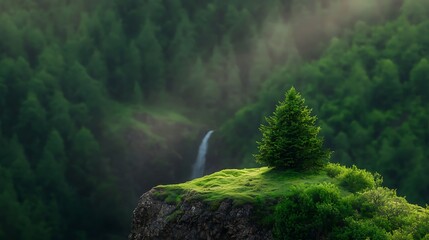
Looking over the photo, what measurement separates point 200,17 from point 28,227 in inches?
2368

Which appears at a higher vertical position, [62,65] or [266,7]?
[266,7]

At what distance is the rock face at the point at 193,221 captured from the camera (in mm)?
34897

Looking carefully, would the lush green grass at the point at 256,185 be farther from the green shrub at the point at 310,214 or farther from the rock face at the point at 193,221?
the green shrub at the point at 310,214

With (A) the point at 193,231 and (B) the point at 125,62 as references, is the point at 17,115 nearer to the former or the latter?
(B) the point at 125,62

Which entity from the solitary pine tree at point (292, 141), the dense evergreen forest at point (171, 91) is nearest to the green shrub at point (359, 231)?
the solitary pine tree at point (292, 141)

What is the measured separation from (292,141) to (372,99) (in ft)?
192

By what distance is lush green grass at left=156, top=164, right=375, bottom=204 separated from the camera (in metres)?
35.8

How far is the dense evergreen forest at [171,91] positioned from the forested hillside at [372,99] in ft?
0.67

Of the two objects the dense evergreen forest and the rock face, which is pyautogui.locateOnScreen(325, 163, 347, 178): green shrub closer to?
the rock face

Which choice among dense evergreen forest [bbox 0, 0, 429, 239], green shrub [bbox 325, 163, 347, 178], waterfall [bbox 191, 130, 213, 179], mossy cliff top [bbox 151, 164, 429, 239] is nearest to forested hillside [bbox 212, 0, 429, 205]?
dense evergreen forest [bbox 0, 0, 429, 239]

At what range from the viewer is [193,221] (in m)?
36.5

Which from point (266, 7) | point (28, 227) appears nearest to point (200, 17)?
point (266, 7)

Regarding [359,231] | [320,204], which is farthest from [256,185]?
[359,231]

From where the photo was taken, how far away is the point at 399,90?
90.9 metres
